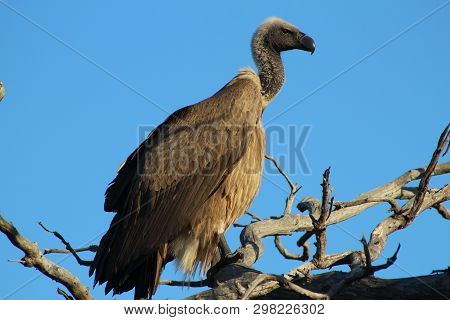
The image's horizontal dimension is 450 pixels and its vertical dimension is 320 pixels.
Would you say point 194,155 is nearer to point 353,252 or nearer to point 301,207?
point 301,207

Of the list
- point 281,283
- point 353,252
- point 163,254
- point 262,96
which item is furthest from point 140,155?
point 281,283

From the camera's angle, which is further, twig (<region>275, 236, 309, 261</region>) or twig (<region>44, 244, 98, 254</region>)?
twig (<region>275, 236, 309, 261</region>)

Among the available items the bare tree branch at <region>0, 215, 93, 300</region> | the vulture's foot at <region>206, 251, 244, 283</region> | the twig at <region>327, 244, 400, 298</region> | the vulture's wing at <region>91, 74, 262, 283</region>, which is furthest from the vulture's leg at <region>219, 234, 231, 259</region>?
the twig at <region>327, 244, 400, 298</region>

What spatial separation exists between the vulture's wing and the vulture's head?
55.4 inches

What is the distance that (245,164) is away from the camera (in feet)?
23.4

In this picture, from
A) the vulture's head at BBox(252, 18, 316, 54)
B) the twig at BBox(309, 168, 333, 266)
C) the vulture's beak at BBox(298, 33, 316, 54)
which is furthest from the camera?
the vulture's head at BBox(252, 18, 316, 54)

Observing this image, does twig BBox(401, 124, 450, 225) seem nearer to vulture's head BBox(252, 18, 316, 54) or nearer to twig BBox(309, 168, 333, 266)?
twig BBox(309, 168, 333, 266)

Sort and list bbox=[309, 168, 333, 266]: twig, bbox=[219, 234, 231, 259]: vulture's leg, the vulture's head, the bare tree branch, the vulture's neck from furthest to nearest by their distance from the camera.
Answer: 1. the vulture's head
2. the vulture's neck
3. bbox=[219, 234, 231, 259]: vulture's leg
4. bbox=[309, 168, 333, 266]: twig
5. the bare tree branch

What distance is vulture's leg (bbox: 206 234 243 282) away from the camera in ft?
21.0

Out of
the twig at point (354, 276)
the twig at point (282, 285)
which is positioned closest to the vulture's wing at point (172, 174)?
the twig at point (282, 285)

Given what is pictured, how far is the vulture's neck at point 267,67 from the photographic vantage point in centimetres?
811

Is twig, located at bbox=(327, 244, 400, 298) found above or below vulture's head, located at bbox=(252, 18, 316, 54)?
below

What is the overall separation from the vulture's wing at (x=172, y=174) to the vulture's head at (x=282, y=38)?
141 cm

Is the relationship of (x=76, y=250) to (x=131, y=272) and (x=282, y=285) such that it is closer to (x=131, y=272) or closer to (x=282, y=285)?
(x=131, y=272)
